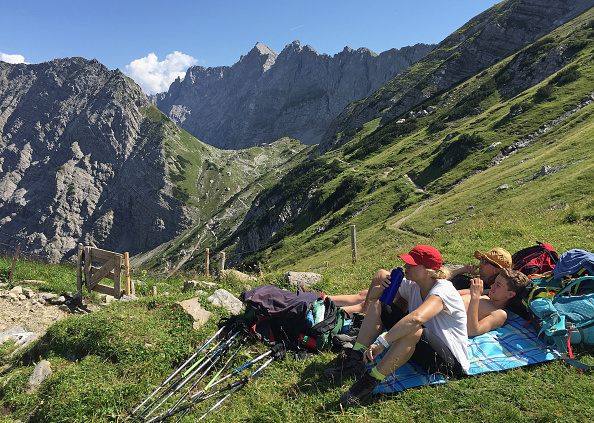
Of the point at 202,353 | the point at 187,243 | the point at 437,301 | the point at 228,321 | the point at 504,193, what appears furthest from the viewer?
the point at 187,243

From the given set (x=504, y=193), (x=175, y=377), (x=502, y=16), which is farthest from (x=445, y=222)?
(x=502, y=16)

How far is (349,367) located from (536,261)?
223 inches

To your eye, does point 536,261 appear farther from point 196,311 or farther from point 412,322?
point 196,311

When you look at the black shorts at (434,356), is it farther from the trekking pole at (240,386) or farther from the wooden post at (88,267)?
the wooden post at (88,267)

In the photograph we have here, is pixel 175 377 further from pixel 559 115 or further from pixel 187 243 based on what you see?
pixel 187 243

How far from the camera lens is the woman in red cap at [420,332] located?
538 centimetres

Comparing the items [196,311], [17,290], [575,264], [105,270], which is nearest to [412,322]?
[575,264]

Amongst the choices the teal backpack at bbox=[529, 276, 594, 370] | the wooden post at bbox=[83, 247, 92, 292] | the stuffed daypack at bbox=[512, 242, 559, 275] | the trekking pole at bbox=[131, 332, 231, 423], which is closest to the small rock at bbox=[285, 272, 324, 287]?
the trekking pole at bbox=[131, 332, 231, 423]

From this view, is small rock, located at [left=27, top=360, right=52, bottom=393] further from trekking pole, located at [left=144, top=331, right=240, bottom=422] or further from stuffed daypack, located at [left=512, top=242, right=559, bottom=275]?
stuffed daypack, located at [left=512, top=242, right=559, bottom=275]

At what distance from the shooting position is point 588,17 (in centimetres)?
10244

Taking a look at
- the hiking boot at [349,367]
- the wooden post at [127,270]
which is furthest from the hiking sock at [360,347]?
the wooden post at [127,270]

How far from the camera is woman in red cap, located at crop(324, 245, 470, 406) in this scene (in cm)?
538

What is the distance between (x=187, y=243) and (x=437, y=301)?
637 feet

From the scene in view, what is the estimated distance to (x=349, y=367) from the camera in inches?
254
